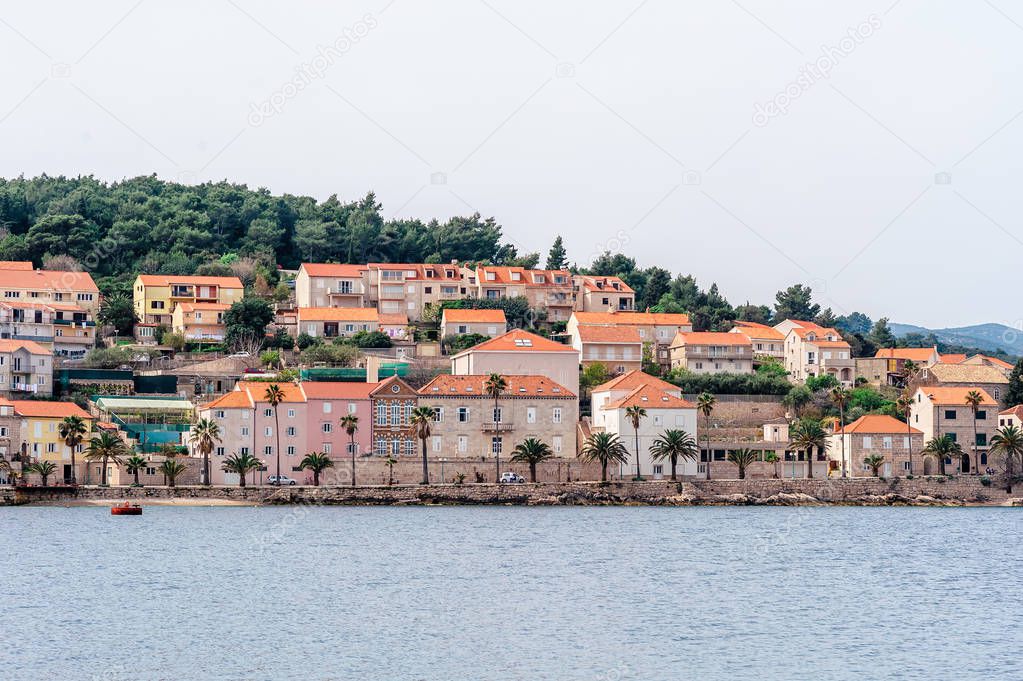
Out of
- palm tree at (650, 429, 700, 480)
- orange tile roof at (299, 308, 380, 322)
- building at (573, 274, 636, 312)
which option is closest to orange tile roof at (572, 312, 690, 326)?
building at (573, 274, 636, 312)

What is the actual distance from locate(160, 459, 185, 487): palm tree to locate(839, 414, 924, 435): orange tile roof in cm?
3852

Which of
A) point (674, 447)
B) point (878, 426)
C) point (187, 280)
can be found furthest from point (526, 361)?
point (187, 280)

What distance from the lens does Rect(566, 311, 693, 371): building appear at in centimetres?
11806

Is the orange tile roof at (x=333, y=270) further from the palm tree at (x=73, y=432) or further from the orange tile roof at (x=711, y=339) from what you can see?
the palm tree at (x=73, y=432)

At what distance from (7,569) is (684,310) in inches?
3422

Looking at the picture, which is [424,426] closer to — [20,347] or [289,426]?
[289,426]

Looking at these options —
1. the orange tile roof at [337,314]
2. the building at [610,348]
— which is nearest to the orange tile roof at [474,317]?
the orange tile roof at [337,314]

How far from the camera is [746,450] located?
90.6 meters

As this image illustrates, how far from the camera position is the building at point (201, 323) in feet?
375

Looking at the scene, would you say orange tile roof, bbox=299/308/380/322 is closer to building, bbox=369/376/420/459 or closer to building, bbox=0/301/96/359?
building, bbox=0/301/96/359

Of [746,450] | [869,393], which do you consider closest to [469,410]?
[746,450]

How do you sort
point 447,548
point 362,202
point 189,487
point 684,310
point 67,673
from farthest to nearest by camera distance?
point 362,202
point 684,310
point 189,487
point 447,548
point 67,673

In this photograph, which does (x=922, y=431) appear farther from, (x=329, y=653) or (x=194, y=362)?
(x=329, y=653)

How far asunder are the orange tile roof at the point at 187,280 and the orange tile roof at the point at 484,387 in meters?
36.0
